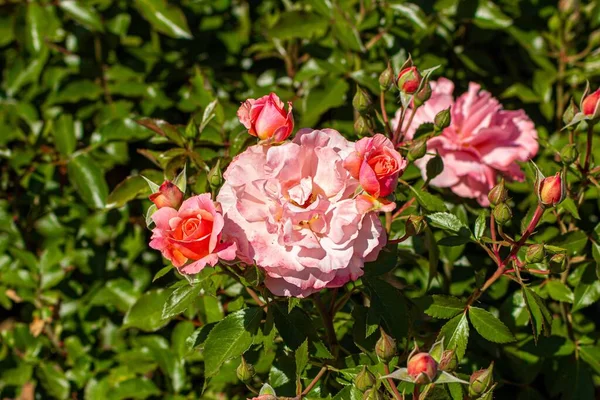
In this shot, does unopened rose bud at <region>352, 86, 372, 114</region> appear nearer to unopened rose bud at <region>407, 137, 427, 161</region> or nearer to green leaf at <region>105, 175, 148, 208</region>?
unopened rose bud at <region>407, 137, 427, 161</region>

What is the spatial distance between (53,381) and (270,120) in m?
1.49

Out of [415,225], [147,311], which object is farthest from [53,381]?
[415,225]

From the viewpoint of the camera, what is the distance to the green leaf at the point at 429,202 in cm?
150

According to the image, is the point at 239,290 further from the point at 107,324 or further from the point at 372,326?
the point at 107,324

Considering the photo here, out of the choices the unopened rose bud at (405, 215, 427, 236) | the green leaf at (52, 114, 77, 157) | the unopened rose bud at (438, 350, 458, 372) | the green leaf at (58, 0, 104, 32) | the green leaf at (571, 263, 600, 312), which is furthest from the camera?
the green leaf at (58, 0, 104, 32)

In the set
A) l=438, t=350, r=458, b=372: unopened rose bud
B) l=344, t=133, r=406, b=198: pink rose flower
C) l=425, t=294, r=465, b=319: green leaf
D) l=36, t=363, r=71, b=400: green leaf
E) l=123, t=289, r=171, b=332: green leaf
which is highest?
l=344, t=133, r=406, b=198: pink rose flower

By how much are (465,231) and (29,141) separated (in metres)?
1.61

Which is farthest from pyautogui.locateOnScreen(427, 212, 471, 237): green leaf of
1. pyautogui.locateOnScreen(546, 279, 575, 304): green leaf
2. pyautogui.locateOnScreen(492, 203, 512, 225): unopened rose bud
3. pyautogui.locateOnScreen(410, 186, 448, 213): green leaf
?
pyautogui.locateOnScreen(546, 279, 575, 304): green leaf

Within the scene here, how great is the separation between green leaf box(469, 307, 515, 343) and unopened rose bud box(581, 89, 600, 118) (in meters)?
0.46

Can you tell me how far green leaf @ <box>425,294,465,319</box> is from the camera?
1.49 meters

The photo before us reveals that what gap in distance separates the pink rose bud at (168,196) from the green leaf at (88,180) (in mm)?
951

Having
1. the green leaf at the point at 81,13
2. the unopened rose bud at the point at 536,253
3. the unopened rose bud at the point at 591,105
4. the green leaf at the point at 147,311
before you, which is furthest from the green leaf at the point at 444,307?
the green leaf at the point at 81,13

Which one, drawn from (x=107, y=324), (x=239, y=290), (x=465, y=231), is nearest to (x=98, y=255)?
(x=107, y=324)

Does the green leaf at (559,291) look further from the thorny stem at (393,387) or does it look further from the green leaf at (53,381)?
the green leaf at (53,381)
